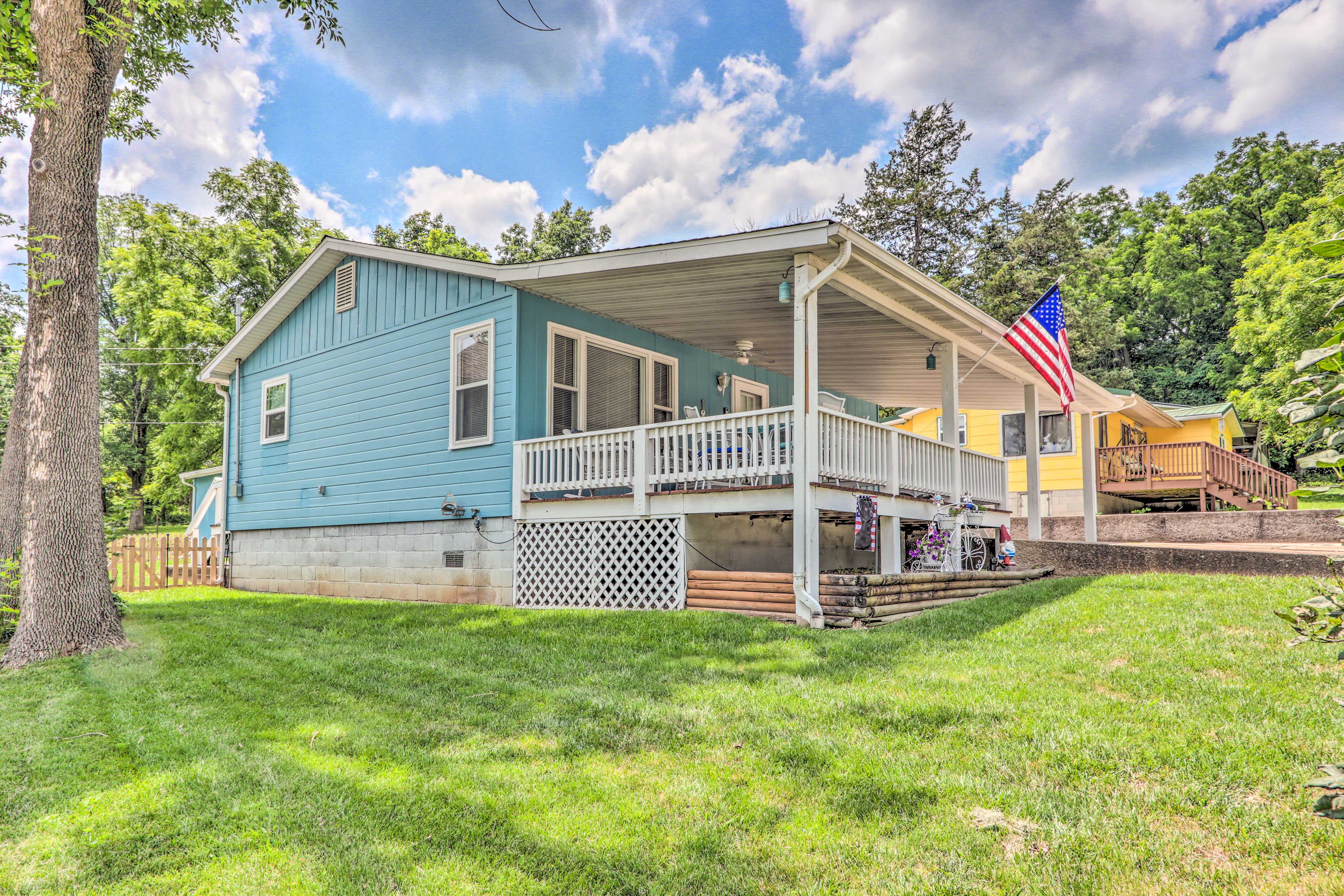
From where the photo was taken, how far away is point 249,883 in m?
2.62

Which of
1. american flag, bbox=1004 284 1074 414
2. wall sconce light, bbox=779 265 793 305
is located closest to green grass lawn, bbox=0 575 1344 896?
wall sconce light, bbox=779 265 793 305

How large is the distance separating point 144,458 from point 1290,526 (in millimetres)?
35937

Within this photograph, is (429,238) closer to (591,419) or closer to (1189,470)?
(591,419)

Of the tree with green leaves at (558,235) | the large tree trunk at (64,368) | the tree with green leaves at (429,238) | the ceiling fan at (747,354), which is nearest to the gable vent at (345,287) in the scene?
the large tree trunk at (64,368)

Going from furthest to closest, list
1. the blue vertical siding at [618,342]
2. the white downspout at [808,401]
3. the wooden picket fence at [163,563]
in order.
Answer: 1. the wooden picket fence at [163,563]
2. the blue vertical siding at [618,342]
3. the white downspout at [808,401]

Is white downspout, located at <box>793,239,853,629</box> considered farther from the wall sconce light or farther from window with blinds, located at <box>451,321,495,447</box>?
window with blinds, located at <box>451,321,495,447</box>

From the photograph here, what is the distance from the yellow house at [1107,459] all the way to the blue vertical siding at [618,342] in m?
6.00

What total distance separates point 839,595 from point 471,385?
5548 mm

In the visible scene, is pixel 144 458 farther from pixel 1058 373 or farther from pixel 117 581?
pixel 1058 373

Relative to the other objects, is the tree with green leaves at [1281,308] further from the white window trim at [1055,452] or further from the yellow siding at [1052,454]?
the white window trim at [1055,452]

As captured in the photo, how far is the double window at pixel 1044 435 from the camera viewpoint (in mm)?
18516

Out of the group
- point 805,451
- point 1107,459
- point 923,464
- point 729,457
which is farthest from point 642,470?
point 1107,459

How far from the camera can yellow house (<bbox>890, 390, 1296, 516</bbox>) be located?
17.7 m

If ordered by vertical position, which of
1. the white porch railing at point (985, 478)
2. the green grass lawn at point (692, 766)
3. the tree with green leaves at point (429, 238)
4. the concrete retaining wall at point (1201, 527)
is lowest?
the green grass lawn at point (692, 766)
